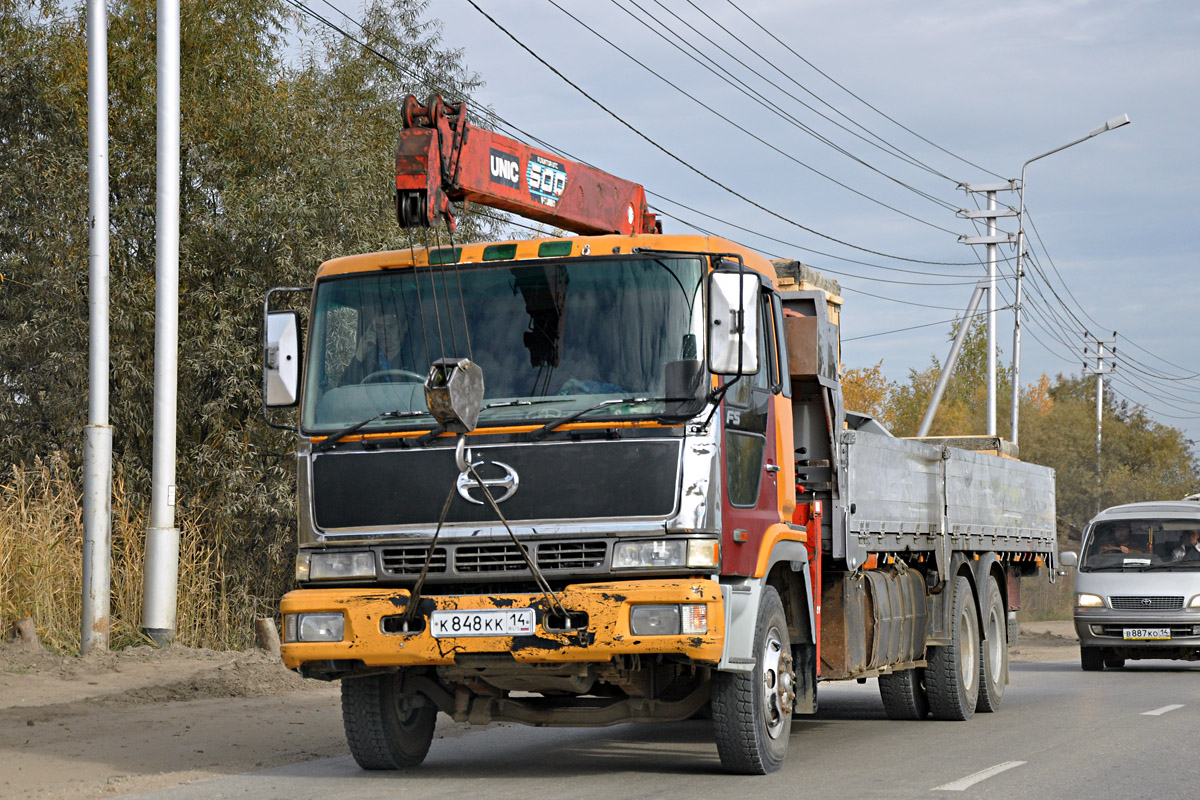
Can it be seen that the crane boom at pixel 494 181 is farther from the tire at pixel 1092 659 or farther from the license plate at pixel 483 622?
the tire at pixel 1092 659

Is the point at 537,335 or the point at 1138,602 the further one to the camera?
the point at 1138,602

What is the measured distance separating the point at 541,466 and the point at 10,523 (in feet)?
30.3

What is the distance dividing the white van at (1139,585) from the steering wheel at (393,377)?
12.1 metres

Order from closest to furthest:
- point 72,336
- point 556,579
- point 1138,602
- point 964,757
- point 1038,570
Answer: point 556,579 → point 964,757 → point 1038,570 → point 72,336 → point 1138,602

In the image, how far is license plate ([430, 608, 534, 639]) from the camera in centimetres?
773

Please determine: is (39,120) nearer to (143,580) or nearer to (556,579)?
(143,580)

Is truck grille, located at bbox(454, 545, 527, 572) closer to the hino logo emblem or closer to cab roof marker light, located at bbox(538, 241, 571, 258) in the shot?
the hino logo emblem

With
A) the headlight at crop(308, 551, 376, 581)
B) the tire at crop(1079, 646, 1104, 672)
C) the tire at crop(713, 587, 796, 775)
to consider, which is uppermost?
the headlight at crop(308, 551, 376, 581)

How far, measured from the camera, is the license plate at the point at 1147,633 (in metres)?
19.0

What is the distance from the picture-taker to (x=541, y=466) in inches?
308

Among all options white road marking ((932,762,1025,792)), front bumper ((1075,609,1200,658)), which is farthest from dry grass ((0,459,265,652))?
front bumper ((1075,609,1200,658))

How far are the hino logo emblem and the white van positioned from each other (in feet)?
39.6

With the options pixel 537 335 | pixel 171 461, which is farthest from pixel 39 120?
pixel 537 335

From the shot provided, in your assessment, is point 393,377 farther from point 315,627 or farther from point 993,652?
point 993,652
